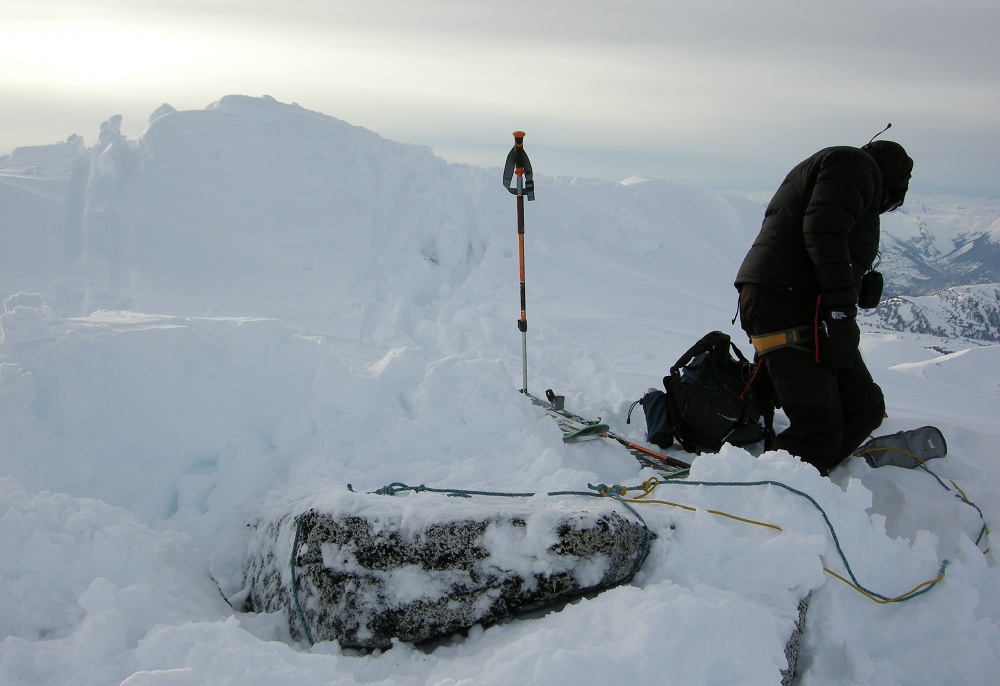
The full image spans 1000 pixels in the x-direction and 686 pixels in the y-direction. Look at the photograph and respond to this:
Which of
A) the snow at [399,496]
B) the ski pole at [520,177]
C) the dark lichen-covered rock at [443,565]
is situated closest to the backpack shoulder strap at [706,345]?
the snow at [399,496]

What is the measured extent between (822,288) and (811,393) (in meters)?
0.62

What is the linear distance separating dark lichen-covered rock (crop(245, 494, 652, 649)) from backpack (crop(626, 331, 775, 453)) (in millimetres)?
1934

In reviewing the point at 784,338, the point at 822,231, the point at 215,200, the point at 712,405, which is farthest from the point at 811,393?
the point at 215,200

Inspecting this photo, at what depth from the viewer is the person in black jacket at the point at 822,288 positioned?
3475mm

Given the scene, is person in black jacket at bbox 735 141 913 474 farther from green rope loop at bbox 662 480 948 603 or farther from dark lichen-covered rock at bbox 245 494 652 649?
dark lichen-covered rock at bbox 245 494 652 649

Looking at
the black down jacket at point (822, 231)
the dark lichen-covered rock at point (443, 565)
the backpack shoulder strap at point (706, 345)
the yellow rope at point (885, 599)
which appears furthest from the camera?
the backpack shoulder strap at point (706, 345)

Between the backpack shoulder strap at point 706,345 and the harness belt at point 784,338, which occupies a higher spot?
the harness belt at point 784,338

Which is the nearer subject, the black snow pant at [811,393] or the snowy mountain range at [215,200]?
the black snow pant at [811,393]

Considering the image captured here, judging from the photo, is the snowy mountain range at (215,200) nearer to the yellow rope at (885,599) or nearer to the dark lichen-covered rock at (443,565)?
the dark lichen-covered rock at (443,565)

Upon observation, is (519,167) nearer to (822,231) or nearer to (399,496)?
(822,231)

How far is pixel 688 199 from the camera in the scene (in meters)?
18.3

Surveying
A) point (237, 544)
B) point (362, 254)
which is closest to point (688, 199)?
point (362, 254)

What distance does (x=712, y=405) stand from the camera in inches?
174

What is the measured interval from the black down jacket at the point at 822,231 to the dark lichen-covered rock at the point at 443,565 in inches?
74.7
